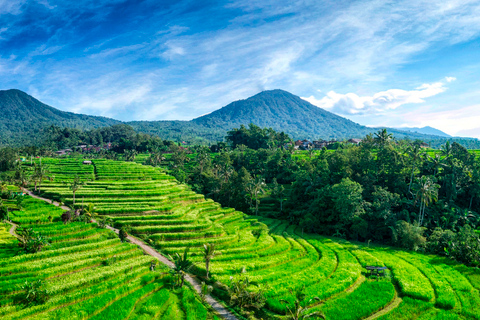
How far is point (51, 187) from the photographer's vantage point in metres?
65.8

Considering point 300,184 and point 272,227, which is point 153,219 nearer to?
point 272,227

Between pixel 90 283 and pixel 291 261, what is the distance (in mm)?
25481

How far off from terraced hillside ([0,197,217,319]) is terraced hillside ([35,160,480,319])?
533 cm

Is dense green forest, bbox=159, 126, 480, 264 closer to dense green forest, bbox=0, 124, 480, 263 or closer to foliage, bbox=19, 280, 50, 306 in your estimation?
dense green forest, bbox=0, 124, 480, 263

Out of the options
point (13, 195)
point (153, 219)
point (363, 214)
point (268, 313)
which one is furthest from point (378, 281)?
point (13, 195)

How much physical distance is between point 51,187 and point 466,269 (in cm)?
8313

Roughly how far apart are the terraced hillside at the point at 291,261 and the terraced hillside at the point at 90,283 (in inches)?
210

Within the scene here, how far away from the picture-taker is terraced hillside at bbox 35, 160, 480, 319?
91.2 ft

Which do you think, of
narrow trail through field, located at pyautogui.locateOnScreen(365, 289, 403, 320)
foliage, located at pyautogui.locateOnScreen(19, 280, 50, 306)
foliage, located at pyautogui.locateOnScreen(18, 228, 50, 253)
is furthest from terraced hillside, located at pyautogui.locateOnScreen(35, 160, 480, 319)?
foliage, located at pyautogui.locateOnScreen(19, 280, 50, 306)

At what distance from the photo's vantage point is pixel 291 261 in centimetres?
3909

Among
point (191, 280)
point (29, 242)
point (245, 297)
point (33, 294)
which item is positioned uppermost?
point (29, 242)

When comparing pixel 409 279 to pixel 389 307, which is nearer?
pixel 389 307

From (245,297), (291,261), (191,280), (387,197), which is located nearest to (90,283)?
(191,280)

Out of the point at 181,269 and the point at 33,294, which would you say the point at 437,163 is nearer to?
the point at 181,269
